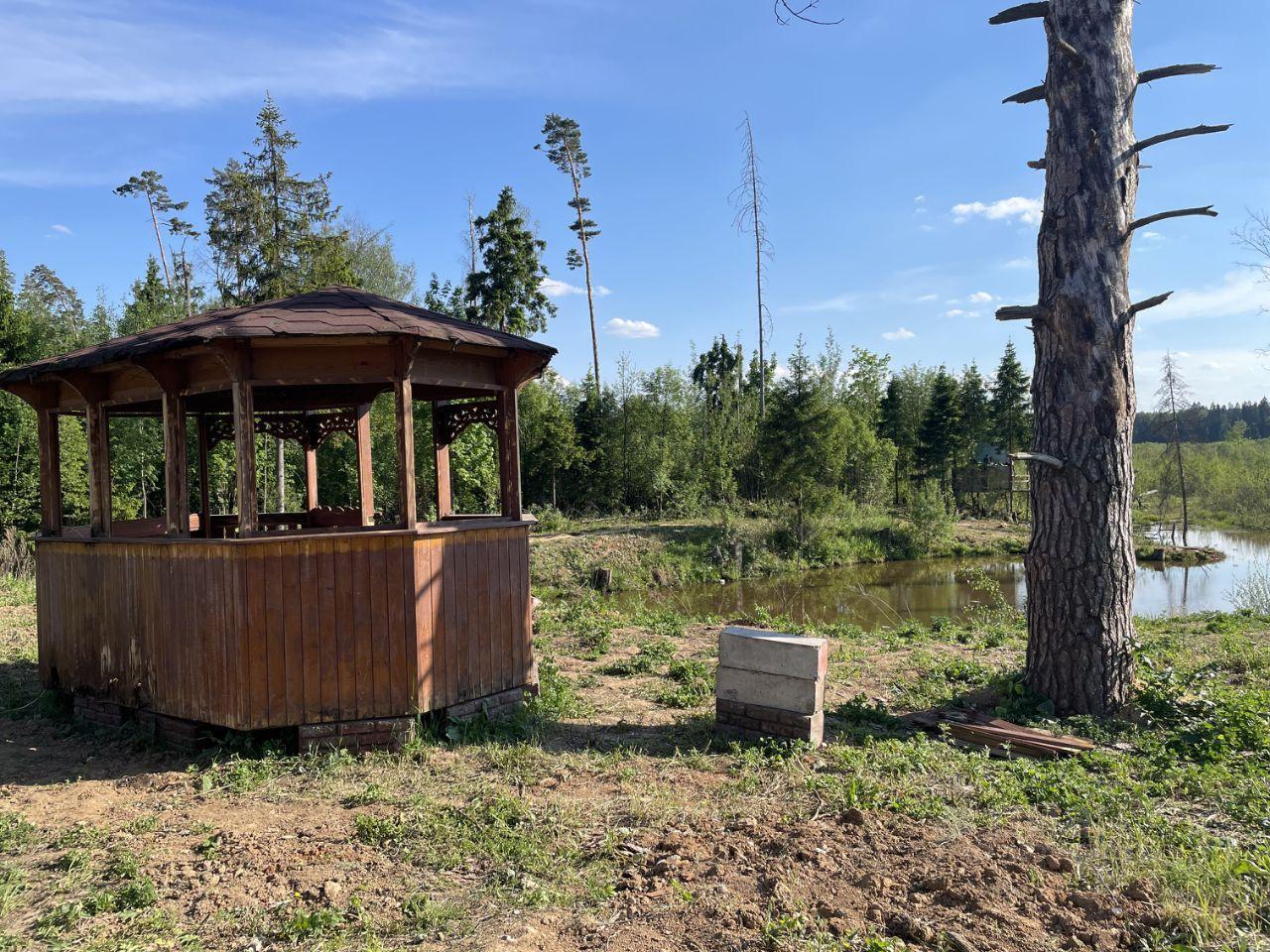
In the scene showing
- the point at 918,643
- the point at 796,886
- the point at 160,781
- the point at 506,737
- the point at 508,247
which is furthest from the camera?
the point at 508,247

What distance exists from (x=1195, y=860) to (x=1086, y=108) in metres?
5.61

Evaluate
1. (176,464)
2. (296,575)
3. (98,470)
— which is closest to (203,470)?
(98,470)

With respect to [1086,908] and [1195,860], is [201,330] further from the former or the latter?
[1195,860]

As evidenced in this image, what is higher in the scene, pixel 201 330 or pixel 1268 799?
pixel 201 330

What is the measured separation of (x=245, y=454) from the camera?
5742mm

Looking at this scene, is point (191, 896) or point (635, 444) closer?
point (191, 896)

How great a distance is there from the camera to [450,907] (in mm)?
3557

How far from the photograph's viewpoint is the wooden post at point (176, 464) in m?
6.20

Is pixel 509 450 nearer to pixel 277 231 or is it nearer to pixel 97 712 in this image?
pixel 97 712

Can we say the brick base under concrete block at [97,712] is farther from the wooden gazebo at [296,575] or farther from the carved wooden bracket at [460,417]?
the carved wooden bracket at [460,417]

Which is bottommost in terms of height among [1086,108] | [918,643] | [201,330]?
[918,643]

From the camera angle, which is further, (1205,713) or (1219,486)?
(1219,486)

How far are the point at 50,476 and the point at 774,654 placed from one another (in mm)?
7076

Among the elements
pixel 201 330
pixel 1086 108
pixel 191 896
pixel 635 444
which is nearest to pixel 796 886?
pixel 191 896
